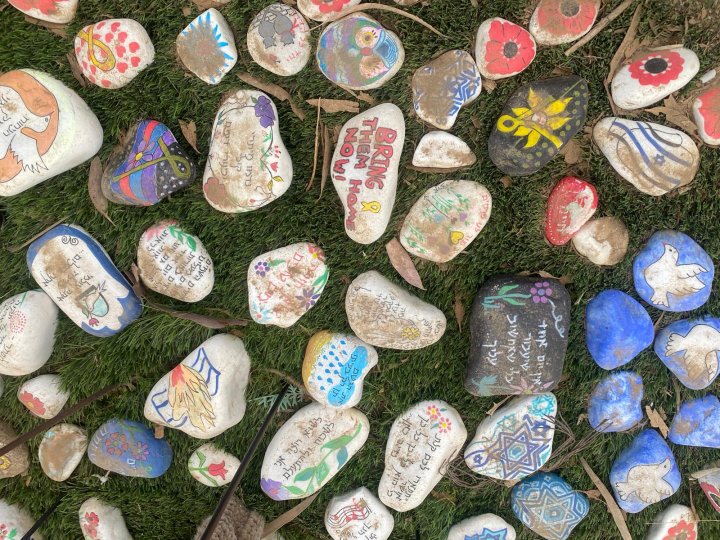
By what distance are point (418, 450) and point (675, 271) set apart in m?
1.08

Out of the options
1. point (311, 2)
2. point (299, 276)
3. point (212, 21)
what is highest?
point (311, 2)

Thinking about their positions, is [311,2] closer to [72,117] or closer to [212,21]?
[212,21]

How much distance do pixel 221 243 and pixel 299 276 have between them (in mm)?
331

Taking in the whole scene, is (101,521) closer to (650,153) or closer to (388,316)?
(388,316)

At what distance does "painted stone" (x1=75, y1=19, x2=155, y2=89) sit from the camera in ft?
5.61

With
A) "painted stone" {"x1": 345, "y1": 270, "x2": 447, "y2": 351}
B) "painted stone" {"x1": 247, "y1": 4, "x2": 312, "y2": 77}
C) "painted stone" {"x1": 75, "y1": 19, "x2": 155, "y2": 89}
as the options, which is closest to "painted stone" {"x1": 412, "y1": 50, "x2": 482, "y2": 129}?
"painted stone" {"x1": 247, "y1": 4, "x2": 312, "y2": 77}

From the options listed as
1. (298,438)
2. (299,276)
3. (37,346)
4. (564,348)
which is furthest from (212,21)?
(564,348)

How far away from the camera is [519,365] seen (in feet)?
5.61

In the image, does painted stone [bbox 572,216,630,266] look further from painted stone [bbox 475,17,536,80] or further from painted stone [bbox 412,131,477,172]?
painted stone [bbox 475,17,536,80]

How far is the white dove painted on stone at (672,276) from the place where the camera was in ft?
5.57

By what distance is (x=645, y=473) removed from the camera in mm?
1805

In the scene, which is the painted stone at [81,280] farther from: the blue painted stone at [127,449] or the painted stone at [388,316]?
the painted stone at [388,316]

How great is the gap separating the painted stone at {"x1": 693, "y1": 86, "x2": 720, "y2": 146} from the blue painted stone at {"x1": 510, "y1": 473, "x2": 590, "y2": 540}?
131 cm

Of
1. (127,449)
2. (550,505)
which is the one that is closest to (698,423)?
(550,505)
